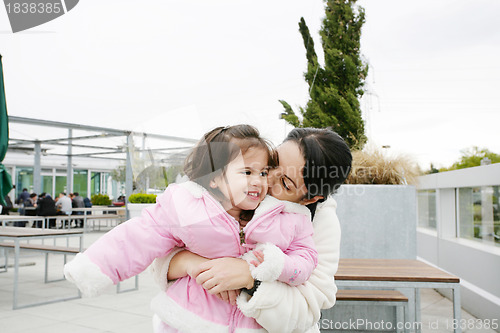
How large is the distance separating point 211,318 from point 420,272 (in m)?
1.76

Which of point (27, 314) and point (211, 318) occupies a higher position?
point (211, 318)

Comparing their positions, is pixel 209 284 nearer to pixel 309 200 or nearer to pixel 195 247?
pixel 195 247

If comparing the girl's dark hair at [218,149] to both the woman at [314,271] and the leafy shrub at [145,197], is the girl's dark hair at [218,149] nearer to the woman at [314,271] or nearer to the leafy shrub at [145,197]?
the woman at [314,271]

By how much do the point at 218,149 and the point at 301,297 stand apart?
1.53ft

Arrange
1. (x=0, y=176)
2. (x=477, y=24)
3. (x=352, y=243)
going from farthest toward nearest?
(x=477, y=24) < (x=0, y=176) < (x=352, y=243)

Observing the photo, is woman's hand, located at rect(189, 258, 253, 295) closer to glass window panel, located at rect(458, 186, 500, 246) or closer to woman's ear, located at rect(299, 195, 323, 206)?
woman's ear, located at rect(299, 195, 323, 206)

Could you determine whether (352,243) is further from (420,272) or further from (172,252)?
(172,252)

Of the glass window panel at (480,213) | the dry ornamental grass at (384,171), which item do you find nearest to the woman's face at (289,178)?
the dry ornamental grass at (384,171)

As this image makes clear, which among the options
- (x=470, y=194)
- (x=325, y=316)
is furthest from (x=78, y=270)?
(x=470, y=194)

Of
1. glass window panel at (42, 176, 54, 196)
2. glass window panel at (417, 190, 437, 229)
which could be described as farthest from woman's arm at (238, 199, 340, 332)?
glass window panel at (42, 176, 54, 196)

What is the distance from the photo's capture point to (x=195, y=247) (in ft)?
3.68

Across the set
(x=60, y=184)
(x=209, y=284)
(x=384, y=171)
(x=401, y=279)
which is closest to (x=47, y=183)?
(x=60, y=184)

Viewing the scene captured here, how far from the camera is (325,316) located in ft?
10.2

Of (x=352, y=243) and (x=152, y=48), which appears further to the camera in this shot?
(x=352, y=243)
